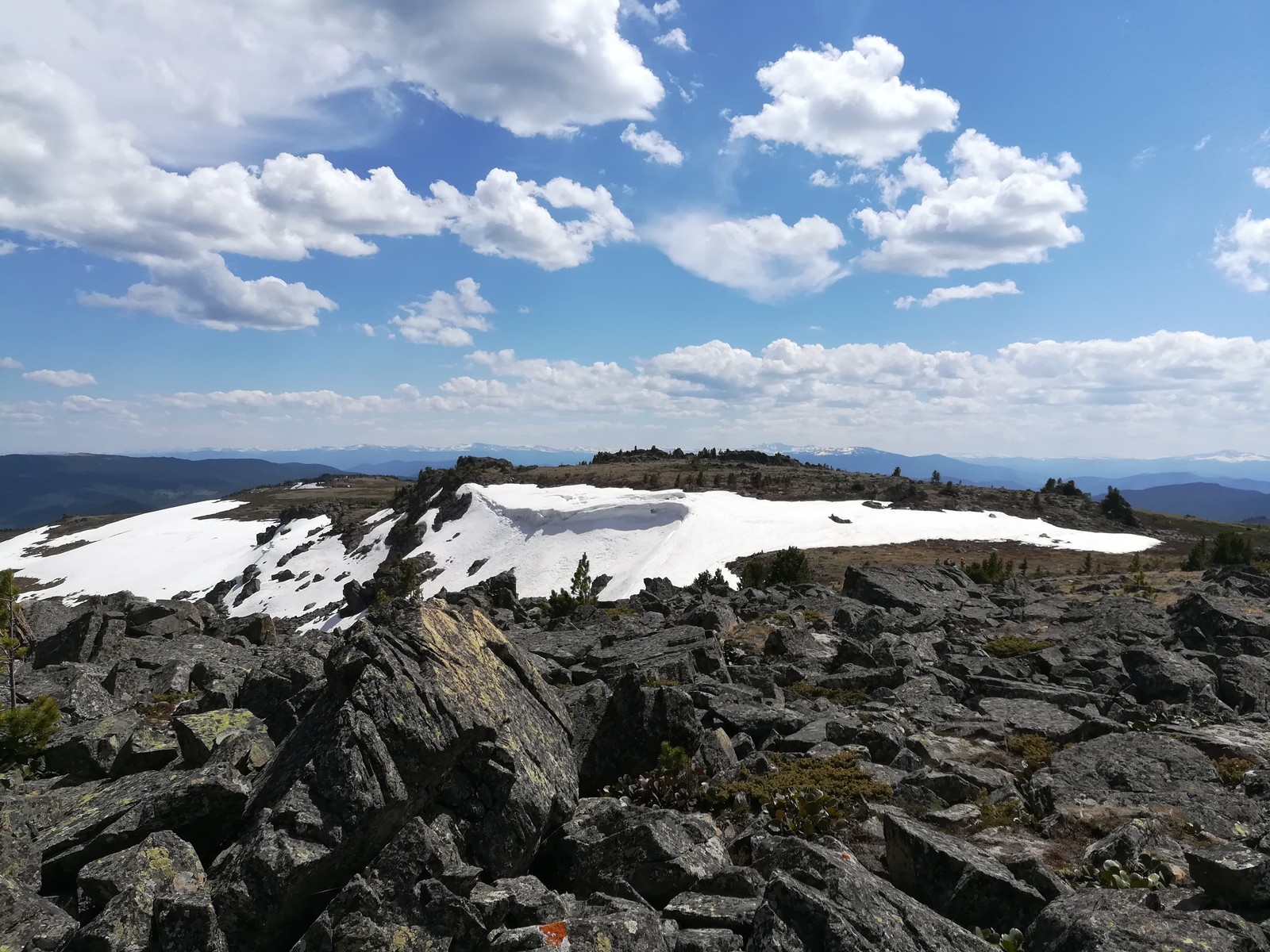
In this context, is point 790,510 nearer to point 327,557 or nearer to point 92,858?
point 327,557

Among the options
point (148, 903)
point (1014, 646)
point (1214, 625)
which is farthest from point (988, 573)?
point (148, 903)

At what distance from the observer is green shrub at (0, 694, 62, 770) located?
9.98 metres

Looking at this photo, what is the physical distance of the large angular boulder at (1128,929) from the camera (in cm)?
552

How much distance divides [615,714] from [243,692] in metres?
6.87

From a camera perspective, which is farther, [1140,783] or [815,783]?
[1140,783]

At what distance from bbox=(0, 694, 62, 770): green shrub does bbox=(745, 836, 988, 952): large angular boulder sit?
10836 mm

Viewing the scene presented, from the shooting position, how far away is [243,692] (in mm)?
12242

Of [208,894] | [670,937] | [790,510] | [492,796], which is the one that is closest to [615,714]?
[492,796]

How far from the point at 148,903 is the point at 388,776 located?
2.24 m

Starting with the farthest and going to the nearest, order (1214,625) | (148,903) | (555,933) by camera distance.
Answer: (1214,625)
(148,903)
(555,933)

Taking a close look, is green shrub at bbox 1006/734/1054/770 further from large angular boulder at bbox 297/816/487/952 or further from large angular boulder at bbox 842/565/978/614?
large angular boulder at bbox 842/565/978/614

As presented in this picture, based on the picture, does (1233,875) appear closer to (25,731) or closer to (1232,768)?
(1232,768)

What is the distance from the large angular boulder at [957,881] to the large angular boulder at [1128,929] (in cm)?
49

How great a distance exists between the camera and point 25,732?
10023 millimetres
